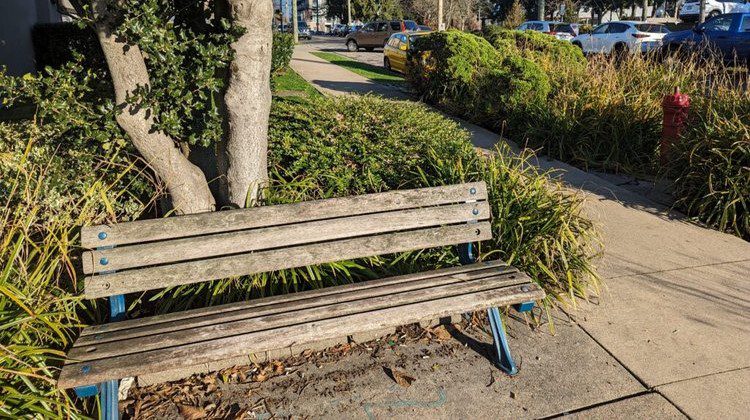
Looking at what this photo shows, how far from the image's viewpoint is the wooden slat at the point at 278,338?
8.26ft

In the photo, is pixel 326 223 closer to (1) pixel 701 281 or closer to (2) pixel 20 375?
(2) pixel 20 375

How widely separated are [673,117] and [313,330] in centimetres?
521

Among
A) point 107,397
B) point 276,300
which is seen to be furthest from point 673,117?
point 107,397

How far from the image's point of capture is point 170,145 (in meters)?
4.03

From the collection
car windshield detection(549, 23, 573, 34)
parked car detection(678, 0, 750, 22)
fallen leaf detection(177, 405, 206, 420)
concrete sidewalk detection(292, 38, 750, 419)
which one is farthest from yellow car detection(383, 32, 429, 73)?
parked car detection(678, 0, 750, 22)

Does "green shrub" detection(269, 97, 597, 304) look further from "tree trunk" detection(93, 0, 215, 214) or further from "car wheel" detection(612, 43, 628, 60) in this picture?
"car wheel" detection(612, 43, 628, 60)

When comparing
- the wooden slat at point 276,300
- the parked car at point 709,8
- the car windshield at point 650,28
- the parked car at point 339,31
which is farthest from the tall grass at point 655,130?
the parked car at point 339,31

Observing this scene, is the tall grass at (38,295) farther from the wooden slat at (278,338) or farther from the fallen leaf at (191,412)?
the fallen leaf at (191,412)

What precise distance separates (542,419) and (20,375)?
7.81ft

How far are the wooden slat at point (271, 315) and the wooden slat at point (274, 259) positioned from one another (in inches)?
9.9

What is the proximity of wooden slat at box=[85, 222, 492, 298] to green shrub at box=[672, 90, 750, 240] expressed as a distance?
2840 millimetres

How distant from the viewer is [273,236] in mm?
3287

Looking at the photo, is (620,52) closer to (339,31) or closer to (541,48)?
(541,48)

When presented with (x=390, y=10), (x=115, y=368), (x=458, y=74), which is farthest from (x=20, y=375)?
(x=390, y=10)
